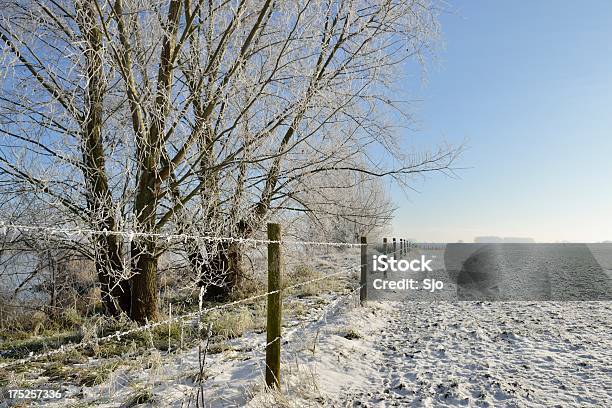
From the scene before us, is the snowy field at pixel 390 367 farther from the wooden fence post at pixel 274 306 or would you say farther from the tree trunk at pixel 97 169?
the tree trunk at pixel 97 169

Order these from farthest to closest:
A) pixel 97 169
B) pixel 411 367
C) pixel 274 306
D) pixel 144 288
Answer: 1. pixel 144 288
2. pixel 97 169
3. pixel 411 367
4. pixel 274 306

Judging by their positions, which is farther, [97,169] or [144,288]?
[144,288]

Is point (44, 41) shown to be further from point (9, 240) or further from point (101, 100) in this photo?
point (9, 240)

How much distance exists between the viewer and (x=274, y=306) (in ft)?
13.4

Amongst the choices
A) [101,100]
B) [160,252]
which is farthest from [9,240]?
[101,100]

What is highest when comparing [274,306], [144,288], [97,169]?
[97,169]

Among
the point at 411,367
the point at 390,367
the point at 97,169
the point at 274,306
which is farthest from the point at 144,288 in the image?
the point at 411,367

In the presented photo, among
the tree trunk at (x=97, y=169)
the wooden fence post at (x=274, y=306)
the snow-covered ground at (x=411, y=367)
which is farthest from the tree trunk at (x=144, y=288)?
the wooden fence post at (x=274, y=306)

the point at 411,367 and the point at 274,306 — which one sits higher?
the point at 274,306

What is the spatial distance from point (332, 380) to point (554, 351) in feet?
11.0

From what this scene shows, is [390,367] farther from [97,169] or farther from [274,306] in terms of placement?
[97,169]

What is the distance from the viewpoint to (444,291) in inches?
513

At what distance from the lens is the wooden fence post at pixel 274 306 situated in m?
3.96

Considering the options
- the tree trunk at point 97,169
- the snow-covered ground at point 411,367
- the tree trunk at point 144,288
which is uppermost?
the tree trunk at point 97,169
